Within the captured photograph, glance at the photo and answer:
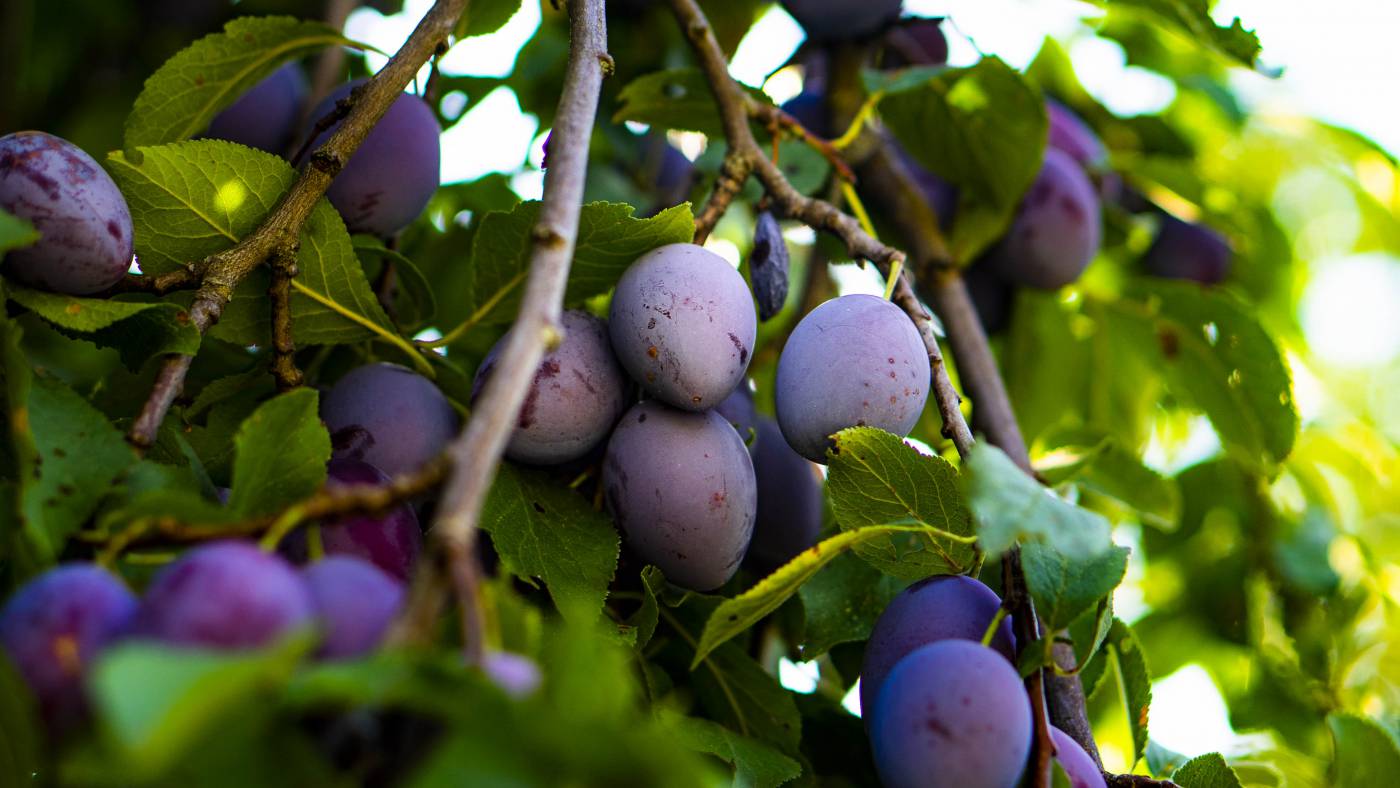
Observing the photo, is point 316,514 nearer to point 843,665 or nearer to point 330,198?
point 330,198

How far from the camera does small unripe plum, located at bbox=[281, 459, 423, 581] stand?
0.65m

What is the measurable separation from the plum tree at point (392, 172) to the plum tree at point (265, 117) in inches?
7.2

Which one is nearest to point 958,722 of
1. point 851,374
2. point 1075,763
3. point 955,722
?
point 955,722

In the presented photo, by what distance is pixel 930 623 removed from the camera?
740 millimetres

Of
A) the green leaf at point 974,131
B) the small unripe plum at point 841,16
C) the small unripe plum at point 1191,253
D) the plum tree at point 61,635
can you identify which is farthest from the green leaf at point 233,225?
the small unripe plum at point 1191,253

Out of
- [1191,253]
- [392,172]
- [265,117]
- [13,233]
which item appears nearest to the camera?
[13,233]

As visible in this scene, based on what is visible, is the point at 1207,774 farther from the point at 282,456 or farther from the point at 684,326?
the point at 282,456

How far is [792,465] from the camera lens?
1.06 metres

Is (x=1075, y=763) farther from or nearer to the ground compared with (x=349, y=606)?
Answer: nearer to the ground

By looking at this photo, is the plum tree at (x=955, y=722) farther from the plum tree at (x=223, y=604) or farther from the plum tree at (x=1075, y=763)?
the plum tree at (x=223, y=604)

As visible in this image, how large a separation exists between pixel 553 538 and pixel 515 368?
348 mm

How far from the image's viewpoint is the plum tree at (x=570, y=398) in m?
0.82

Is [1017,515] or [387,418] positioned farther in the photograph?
[387,418]

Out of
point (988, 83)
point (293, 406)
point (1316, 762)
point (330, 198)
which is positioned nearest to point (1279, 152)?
point (988, 83)
